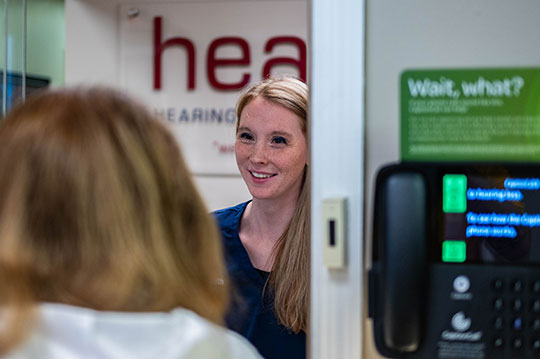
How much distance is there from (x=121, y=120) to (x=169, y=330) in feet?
0.97

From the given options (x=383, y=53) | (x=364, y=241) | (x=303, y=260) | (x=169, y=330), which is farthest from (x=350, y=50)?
(x=303, y=260)

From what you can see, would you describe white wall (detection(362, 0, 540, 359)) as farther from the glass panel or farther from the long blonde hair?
the glass panel

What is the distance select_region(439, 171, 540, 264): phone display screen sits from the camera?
3.56 feet

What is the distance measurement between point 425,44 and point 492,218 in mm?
Result: 303

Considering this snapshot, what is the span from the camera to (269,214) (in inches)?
95.2

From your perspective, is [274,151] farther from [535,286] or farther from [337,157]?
[535,286]

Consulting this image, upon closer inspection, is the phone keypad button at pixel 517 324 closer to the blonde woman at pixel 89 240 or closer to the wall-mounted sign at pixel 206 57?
the blonde woman at pixel 89 240

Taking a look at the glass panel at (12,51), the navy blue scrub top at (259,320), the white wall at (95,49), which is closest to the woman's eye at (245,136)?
the navy blue scrub top at (259,320)

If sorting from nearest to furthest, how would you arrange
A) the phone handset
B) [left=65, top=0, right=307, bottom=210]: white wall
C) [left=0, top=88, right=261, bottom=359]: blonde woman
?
1. [left=0, top=88, right=261, bottom=359]: blonde woman
2. the phone handset
3. [left=65, top=0, right=307, bottom=210]: white wall

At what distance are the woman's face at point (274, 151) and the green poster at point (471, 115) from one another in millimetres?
1231

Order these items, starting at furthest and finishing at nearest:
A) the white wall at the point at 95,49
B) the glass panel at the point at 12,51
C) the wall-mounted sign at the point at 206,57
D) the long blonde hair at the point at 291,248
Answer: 1. the white wall at the point at 95,49
2. the wall-mounted sign at the point at 206,57
3. the glass panel at the point at 12,51
4. the long blonde hair at the point at 291,248

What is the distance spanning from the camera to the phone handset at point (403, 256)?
3.48ft

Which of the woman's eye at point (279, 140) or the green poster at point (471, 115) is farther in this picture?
the woman's eye at point (279, 140)

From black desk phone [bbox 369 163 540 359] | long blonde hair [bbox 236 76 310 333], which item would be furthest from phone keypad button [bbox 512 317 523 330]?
long blonde hair [bbox 236 76 310 333]
